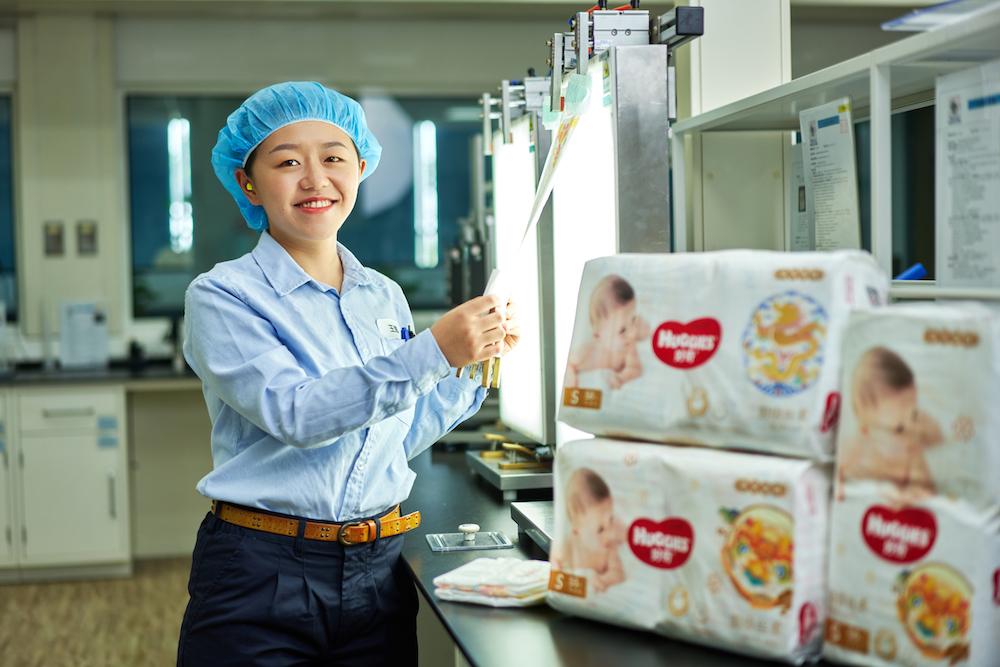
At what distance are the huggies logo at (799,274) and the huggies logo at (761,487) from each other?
0.21 m

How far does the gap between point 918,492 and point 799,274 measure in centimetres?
24

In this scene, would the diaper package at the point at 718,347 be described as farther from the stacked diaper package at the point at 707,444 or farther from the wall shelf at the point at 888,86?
the wall shelf at the point at 888,86

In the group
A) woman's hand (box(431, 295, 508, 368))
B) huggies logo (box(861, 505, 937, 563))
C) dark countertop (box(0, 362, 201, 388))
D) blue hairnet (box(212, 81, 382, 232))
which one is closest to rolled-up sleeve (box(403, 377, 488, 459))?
woman's hand (box(431, 295, 508, 368))

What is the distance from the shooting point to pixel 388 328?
1.73 m

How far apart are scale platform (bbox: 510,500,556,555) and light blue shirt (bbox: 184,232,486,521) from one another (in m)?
0.20

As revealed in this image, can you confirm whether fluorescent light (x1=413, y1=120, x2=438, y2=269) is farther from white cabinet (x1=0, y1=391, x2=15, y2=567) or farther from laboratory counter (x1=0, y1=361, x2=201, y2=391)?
white cabinet (x1=0, y1=391, x2=15, y2=567)

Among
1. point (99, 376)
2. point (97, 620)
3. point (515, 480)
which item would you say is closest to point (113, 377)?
point (99, 376)

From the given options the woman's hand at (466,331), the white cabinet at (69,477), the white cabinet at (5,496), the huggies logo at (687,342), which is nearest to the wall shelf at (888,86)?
the huggies logo at (687,342)

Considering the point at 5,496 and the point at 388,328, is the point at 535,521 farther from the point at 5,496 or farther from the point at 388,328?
the point at 5,496

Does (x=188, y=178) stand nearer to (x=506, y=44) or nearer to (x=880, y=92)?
(x=506, y=44)

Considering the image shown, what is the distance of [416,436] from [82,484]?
128 inches

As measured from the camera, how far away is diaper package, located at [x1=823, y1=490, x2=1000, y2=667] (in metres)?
0.94

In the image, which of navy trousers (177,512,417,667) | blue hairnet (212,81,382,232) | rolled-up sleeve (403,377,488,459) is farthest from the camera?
rolled-up sleeve (403,377,488,459)

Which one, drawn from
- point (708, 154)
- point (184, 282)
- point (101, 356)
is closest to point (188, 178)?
point (184, 282)
